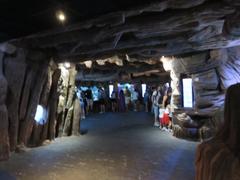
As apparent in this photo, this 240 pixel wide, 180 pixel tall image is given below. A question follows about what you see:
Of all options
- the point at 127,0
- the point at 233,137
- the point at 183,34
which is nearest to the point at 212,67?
the point at 183,34

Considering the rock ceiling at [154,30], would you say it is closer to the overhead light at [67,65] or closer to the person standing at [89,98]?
the overhead light at [67,65]

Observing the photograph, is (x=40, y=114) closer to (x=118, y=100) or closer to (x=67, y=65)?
(x=67, y=65)

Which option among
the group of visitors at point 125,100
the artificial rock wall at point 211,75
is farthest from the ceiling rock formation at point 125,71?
the artificial rock wall at point 211,75

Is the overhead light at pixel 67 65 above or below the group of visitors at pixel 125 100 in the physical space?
above

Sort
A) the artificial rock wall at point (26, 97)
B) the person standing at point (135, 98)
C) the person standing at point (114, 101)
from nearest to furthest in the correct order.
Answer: the artificial rock wall at point (26, 97), the person standing at point (114, 101), the person standing at point (135, 98)

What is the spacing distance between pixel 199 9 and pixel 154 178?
283 centimetres

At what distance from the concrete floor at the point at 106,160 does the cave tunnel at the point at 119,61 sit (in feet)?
0.07

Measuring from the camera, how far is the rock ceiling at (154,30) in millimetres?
3902

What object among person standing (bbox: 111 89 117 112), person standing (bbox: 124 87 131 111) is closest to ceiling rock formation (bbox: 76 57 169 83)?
person standing (bbox: 111 89 117 112)

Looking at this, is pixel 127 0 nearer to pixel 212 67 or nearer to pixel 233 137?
pixel 233 137

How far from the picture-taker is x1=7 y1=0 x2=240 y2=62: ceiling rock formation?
3.91m

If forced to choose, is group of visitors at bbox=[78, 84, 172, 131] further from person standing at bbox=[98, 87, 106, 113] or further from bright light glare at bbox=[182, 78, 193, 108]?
bright light glare at bbox=[182, 78, 193, 108]

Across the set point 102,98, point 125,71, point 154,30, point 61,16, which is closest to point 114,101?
point 102,98

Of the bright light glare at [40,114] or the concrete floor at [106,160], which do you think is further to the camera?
the bright light glare at [40,114]
